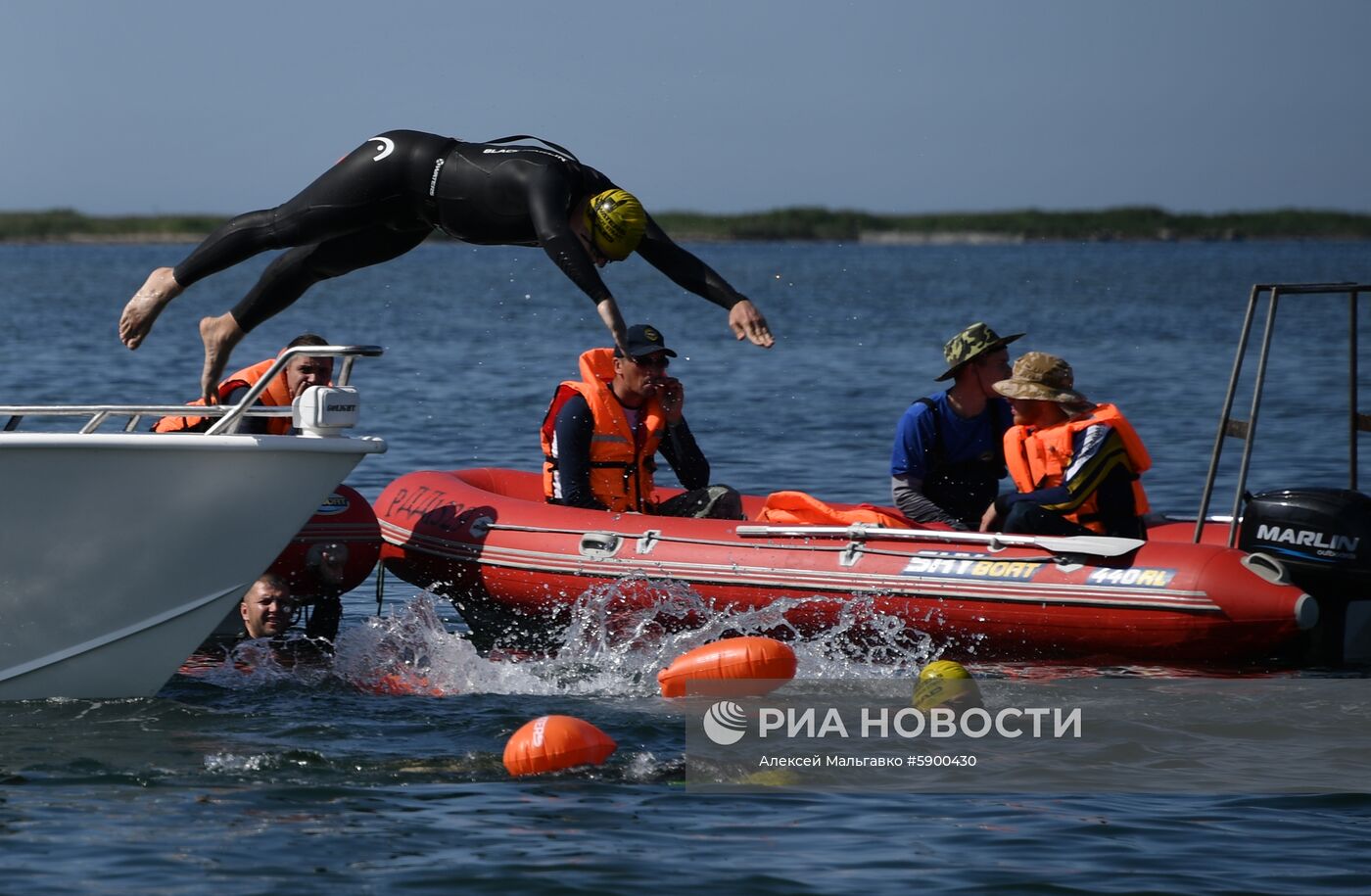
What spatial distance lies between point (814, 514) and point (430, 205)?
85.5 inches

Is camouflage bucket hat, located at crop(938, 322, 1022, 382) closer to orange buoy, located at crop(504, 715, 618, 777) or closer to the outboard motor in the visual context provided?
the outboard motor

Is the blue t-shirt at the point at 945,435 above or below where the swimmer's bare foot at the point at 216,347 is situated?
below

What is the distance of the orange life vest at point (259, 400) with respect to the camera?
705cm

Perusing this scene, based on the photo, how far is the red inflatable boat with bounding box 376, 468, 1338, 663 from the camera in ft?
22.3

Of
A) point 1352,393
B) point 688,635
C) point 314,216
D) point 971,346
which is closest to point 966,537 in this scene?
point 971,346

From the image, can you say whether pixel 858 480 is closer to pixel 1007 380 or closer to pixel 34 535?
pixel 1007 380

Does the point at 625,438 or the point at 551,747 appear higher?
the point at 625,438

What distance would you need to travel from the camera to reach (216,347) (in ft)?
22.2

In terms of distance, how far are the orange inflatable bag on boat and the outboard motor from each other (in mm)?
1495

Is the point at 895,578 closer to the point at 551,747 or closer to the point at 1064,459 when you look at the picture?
the point at 1064,459

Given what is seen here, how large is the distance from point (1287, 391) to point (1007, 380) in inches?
488

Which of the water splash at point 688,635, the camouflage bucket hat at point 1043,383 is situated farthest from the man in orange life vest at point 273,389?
the camouflage bucket hat at point 1043,383

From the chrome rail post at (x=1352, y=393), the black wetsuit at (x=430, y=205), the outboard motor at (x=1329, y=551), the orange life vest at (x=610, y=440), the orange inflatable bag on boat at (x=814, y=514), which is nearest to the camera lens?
the black wetsuit at (x=430, y=205)

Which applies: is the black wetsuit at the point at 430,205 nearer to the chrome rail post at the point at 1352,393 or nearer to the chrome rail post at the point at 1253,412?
the chrome rail post at the point at 1253,412
